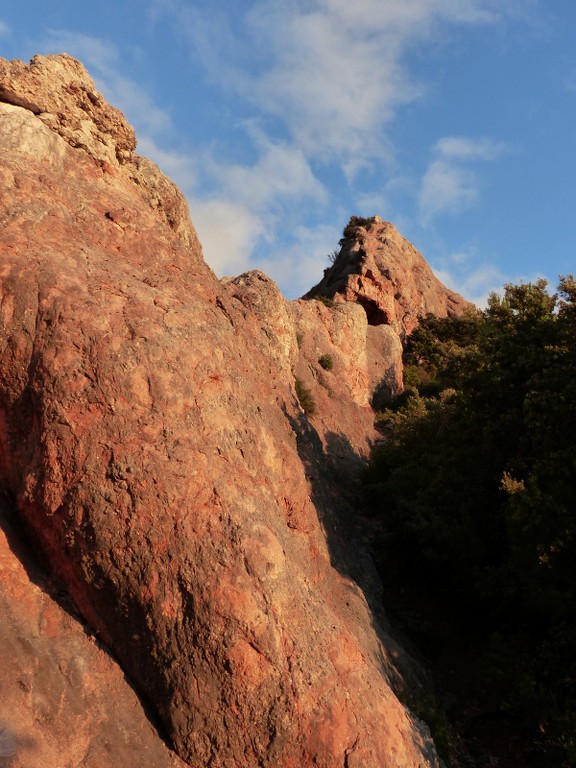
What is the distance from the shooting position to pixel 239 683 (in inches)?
381

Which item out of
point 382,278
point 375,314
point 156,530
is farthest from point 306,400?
point 382,278

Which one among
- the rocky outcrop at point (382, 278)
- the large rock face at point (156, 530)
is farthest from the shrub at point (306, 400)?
the rocky outcrop at point (382, 278)

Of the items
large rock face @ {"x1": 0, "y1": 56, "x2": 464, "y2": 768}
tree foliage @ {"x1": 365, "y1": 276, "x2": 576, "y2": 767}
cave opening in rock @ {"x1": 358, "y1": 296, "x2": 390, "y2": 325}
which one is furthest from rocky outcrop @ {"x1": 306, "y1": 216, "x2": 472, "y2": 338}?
large rock face @ {"x1": 0, "y1": 56, "x2": 464, "y2": 768}

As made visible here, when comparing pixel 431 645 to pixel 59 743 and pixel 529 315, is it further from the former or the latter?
pixel 59 743

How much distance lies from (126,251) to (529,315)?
11371mm

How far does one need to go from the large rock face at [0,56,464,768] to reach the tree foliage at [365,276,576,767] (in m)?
3.07

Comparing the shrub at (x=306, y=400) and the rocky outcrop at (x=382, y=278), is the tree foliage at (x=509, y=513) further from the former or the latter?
the rocky outcrop at (x=382, y=278)

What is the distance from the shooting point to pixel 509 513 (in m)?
15.2

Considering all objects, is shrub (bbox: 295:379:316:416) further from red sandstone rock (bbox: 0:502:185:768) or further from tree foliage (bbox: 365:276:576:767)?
red sandstone rock (bbox: 0:502:185:768)

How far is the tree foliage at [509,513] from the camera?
13.7 meters

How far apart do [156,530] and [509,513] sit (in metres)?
8.97

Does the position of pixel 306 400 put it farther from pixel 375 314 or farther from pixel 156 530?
pixel 375 314

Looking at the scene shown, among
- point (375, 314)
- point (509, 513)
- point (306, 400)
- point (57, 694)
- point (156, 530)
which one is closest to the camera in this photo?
point (57, 694)

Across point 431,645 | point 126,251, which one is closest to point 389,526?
point 431,645
